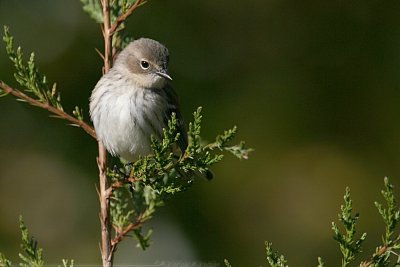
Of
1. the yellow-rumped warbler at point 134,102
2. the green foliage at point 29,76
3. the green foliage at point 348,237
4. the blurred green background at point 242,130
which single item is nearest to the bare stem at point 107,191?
the green foliage at point 29,76

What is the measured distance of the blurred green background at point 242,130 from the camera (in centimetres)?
579

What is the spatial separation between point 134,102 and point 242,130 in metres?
1.39

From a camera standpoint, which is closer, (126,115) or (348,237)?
(348,237)

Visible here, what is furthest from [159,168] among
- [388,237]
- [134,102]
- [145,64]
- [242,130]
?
[242,130]

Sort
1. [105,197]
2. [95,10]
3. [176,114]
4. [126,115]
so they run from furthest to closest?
[176,114] < [126,115] < [95,10] < [105,197]

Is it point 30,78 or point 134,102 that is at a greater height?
point 134,102

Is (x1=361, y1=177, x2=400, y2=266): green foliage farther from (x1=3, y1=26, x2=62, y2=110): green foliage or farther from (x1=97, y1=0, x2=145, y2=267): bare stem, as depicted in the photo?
(x1=3, y1=26, x2=62, y2=110): green foliage

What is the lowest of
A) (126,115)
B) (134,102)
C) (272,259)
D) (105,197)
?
(272,259)

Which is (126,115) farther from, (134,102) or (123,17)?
(123,17)

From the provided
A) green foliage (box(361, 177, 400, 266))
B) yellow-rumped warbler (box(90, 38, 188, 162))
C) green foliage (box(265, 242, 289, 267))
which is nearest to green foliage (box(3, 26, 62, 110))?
yellow-rumped warbler (box(90, 38, 188, 162))

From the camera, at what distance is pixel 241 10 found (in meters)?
6.57

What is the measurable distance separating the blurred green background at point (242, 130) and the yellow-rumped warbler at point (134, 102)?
820 mm

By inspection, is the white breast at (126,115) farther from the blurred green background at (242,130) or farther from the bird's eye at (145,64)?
the blurred green background at (242,130)

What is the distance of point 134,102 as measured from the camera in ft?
15.7
